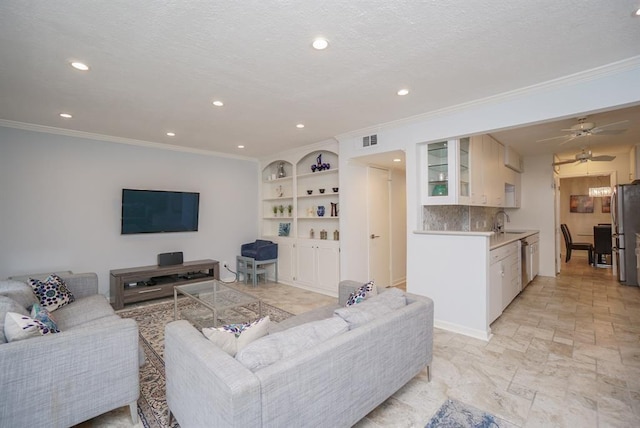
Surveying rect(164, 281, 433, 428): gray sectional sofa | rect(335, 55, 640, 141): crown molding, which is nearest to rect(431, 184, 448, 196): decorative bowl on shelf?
rect(335, 55, 640, 141): crown molding

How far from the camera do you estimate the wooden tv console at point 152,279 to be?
4203 mm

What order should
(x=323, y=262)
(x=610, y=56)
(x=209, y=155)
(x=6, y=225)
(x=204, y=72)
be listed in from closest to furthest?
1. (x=610, y=56)
2. (x=204, y=72)
3. (x=6, y=225)
4. (x=323, y=262)
5. (x=209, y=155)

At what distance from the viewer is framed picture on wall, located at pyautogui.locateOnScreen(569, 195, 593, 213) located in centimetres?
846

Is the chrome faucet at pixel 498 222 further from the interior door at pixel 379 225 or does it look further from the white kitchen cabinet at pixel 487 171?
the interior door at pixel 379 225

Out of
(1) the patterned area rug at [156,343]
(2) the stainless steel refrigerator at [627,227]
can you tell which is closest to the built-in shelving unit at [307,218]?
(1) the patterned area rug at [156,343]

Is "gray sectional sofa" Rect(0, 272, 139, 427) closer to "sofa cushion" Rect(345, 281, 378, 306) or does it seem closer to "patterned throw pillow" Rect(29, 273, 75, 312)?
"patterned throw pillow" Rect(29, 273, 75, 312)

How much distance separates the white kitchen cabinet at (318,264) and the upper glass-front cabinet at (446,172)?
1.77m

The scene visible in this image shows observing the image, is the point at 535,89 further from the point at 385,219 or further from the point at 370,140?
the point at 385,219

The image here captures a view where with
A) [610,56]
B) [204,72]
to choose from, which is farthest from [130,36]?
[610,56]

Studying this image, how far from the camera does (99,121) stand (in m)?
3.77

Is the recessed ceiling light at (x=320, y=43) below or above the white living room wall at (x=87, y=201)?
above

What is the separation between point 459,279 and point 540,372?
3.54 feet

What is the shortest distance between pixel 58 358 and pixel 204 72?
88.4 inches

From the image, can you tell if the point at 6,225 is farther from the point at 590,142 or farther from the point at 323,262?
the point at 590,142
